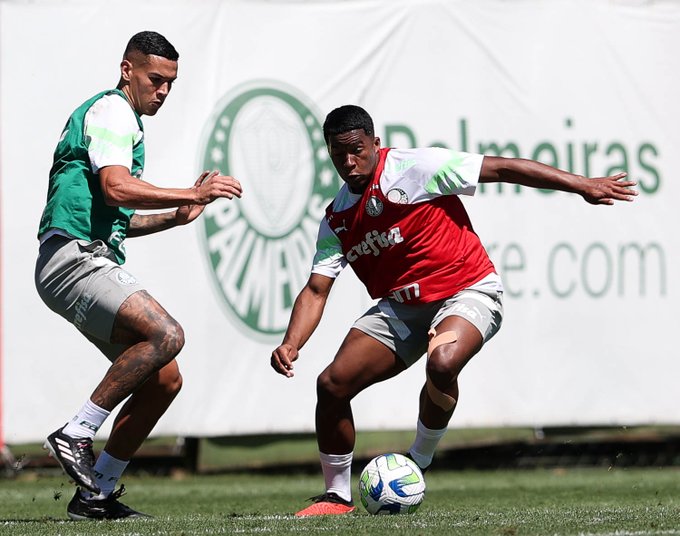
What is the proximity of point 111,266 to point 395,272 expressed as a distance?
154cm

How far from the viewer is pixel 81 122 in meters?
6.04

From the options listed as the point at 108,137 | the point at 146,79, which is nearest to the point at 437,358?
the point at 108,137

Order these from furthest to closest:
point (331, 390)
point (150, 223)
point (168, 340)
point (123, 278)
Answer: point (150, 223)
point (331, 390)
point (123, 278)
point (168, 340)

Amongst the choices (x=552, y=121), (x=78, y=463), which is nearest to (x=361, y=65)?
(x=552, y=121)

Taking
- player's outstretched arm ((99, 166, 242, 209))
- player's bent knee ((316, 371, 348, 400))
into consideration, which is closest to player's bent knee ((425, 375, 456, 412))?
player's bent knee ((316, 371, 348, 400))

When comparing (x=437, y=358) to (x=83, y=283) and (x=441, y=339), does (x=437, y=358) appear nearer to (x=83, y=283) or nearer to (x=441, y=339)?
(x=441, y=339)

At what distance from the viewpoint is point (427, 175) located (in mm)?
6379

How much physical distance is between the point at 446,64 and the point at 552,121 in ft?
3.33

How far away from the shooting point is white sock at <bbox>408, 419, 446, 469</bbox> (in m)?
6.51

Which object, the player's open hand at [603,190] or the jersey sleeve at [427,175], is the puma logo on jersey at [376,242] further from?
the player's open hand at [603,190]

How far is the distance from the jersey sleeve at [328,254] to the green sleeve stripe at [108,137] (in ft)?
4.10

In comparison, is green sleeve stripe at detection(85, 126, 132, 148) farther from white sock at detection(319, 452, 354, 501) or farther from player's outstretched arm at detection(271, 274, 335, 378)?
white sock at detection(319, 452, 354, 501)

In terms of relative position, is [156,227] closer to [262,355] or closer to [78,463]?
[78,463]

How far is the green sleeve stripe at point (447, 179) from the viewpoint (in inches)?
249
